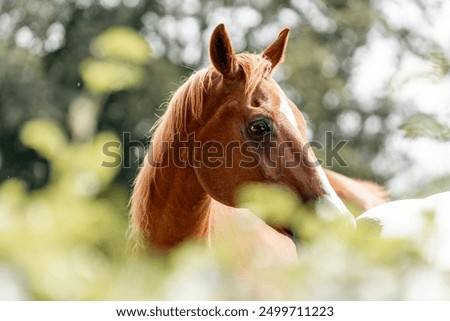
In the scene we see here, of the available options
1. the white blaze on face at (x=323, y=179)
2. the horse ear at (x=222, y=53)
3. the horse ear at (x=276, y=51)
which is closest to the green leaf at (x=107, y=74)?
the white blaze on face at (x=323, y=179)

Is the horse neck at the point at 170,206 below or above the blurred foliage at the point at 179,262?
below

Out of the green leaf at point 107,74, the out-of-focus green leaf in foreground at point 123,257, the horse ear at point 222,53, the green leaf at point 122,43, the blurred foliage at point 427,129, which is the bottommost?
the horse ear at point 222,53

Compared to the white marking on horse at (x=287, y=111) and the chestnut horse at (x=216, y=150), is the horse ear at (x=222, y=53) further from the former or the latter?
the white marking on horse at (x=287, y=111)

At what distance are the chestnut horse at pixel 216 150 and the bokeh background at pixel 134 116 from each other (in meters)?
0.19

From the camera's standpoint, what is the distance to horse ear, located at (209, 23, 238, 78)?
3.01 metres

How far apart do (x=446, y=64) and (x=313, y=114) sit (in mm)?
13812

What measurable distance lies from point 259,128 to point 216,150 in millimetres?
194

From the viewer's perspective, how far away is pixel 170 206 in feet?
9.51

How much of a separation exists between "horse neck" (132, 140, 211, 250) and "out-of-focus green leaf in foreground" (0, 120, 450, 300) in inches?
Answer: 72.6

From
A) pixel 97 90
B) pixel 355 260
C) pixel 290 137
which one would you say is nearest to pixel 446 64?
pixel 355 260

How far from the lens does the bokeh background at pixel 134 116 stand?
2.32 feet

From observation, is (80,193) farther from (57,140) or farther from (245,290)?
(245,290)

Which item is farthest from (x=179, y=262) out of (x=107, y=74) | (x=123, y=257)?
(x=107, y=74)
